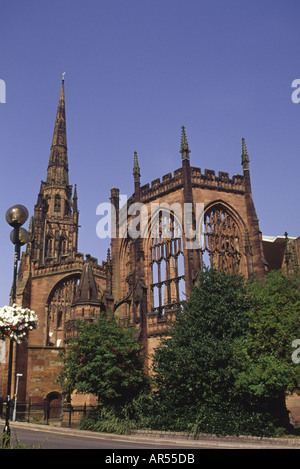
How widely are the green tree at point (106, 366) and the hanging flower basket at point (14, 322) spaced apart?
1365cm

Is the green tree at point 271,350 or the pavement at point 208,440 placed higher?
the green tree at point 271,350

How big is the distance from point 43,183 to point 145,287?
45.6 m

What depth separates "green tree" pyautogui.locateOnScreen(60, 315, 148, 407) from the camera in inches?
967

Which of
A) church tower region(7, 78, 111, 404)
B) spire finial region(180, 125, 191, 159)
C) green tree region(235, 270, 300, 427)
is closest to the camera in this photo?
green tree region(235, 270, 300, 427)

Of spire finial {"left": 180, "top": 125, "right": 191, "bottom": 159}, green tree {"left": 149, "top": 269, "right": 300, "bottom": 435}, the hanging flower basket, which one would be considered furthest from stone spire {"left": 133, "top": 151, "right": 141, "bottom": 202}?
the hanging flower basket

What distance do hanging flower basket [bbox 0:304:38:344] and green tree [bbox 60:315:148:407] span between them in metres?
13.7

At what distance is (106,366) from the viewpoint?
2473 cm

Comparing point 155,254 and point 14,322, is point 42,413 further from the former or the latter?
point 14,322

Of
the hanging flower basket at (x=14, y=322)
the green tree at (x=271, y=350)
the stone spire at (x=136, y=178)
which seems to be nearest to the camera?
the hanging flower basket at (x=14, y=322)

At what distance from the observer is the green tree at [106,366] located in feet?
80.6

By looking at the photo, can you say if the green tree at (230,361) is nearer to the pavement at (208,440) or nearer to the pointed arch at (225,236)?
the pavement at (208,440)

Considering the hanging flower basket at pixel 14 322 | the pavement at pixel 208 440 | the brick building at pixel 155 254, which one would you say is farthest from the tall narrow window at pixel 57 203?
the hanging flower basket at pixel 14 322

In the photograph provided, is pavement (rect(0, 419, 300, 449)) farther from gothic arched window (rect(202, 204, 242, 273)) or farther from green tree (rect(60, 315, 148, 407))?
gothic arched window (rect(202, 204, 242, 273))

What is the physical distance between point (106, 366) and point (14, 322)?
14.5m
